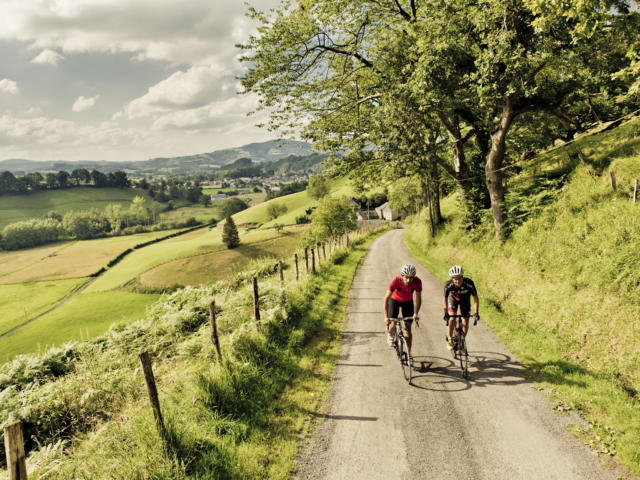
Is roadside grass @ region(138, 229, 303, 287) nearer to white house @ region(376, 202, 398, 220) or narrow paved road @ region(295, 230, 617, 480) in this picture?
white house @ region(376, 202, 398, 220)

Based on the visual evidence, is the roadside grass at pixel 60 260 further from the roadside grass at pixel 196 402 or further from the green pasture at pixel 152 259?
the roadside grass at pixel 196 402

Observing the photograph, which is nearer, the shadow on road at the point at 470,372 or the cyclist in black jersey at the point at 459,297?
the shadow on road at the point at 470,372

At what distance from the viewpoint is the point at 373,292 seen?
15.9 m

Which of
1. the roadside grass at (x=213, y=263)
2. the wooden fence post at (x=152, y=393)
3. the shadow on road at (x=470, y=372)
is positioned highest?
the wooden fence post at (x=152, y=393)

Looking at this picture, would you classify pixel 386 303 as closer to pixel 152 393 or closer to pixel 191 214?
pixel 152 393

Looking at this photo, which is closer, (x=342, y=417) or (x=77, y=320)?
(x=342, y=417)

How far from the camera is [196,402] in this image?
6660 millimetres

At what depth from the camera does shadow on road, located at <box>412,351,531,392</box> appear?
7.46 meters

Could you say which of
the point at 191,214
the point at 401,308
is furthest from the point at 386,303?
the point at 191,214

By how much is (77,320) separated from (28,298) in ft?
77.8

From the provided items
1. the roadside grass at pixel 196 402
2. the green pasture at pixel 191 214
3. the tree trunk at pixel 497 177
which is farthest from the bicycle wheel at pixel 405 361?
the green pasture at pixel 191 214

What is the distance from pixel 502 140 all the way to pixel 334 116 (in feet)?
31.3

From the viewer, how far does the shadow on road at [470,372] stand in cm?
746

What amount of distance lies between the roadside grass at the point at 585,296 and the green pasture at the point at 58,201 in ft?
610
